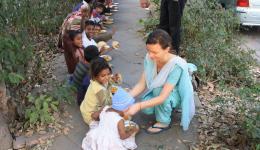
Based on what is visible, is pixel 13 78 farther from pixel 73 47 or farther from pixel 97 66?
pixel 73 47

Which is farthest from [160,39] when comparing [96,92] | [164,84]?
[96,92]

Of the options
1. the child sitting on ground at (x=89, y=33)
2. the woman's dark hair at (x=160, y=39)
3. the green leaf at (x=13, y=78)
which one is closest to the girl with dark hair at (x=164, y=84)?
the woman's dark hair at (x=160, y=39)

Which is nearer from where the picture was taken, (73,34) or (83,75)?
(83,75)

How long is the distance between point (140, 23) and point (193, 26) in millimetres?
1801

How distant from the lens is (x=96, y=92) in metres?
3.50

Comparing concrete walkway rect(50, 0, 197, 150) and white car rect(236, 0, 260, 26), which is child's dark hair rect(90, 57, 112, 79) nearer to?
concrete walkway rect(50, 0, 197, 150)

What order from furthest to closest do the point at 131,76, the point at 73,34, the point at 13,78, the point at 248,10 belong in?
the point at 248,10, the point at 131,76, the point at 73,34, the point at 13,78

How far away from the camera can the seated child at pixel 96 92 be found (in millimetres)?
3502

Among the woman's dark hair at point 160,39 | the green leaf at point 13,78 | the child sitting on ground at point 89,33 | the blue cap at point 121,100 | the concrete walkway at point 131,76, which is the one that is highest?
the woman's dark hair at point 160,39

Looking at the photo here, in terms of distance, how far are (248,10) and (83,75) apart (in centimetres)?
453

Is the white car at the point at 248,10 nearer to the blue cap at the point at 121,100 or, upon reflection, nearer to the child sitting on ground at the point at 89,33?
the child sitting on ground at the point at 89,33

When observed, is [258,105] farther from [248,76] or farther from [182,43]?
[182,43]

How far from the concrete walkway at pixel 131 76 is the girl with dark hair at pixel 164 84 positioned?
133 mm

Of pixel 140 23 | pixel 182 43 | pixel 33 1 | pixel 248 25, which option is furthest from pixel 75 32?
pixel 248 25
